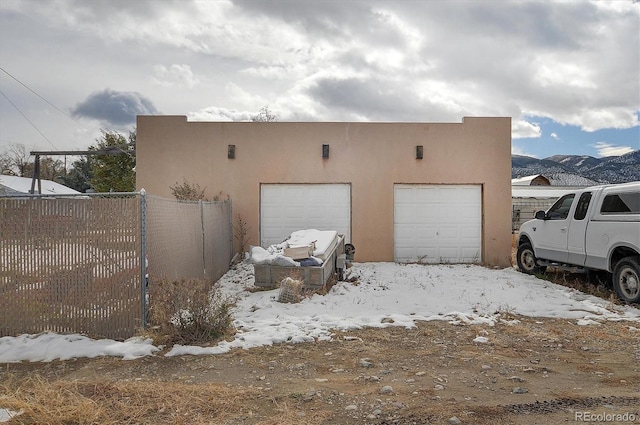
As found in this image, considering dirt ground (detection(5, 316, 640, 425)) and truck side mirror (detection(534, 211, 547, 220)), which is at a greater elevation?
truck side mirror (detection(534, 211, 547, 220))

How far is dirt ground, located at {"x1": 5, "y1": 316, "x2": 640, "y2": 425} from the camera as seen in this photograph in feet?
12.1

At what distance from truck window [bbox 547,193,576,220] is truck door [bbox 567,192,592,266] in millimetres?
355

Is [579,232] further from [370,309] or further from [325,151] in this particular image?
[325,151]

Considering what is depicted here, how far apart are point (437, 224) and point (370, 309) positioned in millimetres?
6501

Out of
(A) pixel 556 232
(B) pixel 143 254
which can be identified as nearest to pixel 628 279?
(A) pixel 556 232

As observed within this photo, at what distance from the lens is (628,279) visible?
8.02 meters

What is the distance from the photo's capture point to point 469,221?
531 inches

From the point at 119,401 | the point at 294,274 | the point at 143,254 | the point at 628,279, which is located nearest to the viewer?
the point at 119,401

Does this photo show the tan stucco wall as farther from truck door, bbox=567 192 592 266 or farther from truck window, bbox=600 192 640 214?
truck window, bbox=600 192 640 214

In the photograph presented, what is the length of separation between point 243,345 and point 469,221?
974cm

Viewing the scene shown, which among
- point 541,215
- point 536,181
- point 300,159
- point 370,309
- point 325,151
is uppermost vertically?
point 536,181

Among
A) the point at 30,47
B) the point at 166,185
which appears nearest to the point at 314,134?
the point at 166,185

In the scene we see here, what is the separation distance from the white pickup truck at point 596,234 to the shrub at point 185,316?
7.14m

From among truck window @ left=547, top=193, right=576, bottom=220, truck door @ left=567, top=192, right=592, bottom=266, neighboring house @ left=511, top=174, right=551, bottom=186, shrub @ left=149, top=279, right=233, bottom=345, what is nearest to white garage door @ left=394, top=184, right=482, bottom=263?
truck window @ left=547, top=193, right=576, bottom=220
